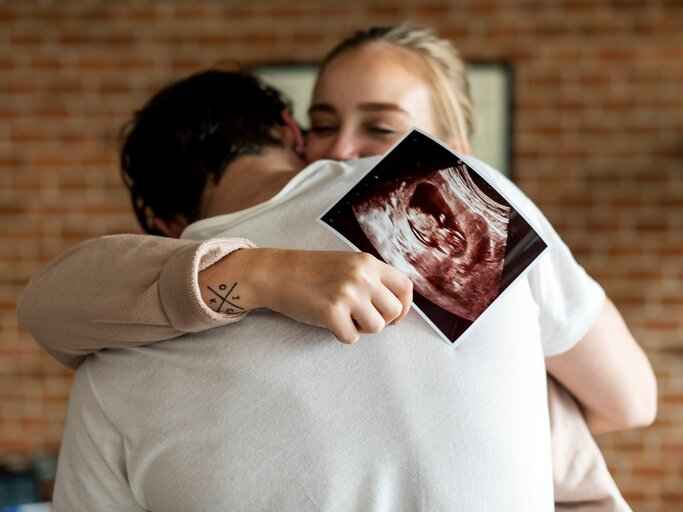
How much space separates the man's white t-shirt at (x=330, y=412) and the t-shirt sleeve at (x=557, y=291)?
0.06 metres

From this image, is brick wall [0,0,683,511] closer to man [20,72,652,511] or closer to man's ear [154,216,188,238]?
man's ear [154,216,188,238]

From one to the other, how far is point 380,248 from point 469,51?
2.88 metres

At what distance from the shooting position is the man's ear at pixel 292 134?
4.09ft

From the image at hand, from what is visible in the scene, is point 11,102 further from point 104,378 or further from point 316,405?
point 316,405

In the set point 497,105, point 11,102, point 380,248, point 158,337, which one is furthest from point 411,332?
point 11,102

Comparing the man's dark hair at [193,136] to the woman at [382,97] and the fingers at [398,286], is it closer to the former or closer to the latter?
the woman at [382,97]

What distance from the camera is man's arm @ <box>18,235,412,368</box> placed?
83 cm

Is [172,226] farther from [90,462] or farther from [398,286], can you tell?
[398,286]

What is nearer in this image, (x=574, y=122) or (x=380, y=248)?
(x=380, y=248)

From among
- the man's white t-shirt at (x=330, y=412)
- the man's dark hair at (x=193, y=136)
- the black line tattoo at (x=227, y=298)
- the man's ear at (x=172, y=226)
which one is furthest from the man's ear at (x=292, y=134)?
the black line tattoo at (x=227, y=298)

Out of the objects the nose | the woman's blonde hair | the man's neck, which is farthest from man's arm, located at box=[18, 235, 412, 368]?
the woman's blonde hair

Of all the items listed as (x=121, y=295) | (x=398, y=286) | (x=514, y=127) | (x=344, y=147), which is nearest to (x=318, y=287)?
(x=398, y=286)

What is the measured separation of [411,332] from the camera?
889 mm

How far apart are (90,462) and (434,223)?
500 mm
